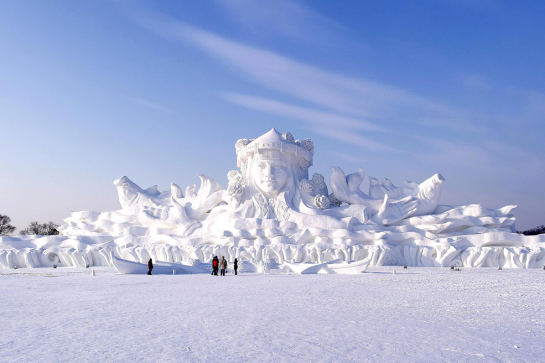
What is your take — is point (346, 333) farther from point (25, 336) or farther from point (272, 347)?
point (25, 336)

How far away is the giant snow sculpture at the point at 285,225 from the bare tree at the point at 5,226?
22777 mm

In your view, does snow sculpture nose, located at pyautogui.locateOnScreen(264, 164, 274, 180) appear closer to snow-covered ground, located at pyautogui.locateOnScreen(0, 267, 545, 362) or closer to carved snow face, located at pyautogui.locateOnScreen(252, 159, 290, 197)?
carved snow face, located at pyautogui.locateOnScreen(252, 159, 290, 197)

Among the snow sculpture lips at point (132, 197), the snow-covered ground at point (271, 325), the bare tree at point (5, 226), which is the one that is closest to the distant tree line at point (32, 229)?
the bare tree at point (5, 226)

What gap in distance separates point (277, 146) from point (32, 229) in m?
34.4

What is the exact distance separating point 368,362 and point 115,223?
64.4 feet

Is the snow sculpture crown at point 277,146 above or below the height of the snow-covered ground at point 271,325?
above

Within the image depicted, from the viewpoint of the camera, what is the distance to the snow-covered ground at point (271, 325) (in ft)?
13.3

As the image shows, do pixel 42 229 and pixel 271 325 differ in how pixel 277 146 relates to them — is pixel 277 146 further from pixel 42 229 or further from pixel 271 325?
pixel 42 229

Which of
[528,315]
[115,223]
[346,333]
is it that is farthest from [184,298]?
[115,223]

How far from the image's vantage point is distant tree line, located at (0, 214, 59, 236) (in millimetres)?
41559

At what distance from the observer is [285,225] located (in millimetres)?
19031

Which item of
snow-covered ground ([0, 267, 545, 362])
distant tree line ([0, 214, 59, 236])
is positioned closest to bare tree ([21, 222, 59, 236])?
distant tree line ([0, 214, 59, 236])

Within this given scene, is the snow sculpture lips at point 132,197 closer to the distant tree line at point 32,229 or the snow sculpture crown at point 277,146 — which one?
the snow sculpture crown at point 277,146

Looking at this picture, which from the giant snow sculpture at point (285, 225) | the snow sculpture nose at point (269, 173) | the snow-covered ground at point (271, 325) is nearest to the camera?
the snow-covered ground at point (271, 325)
